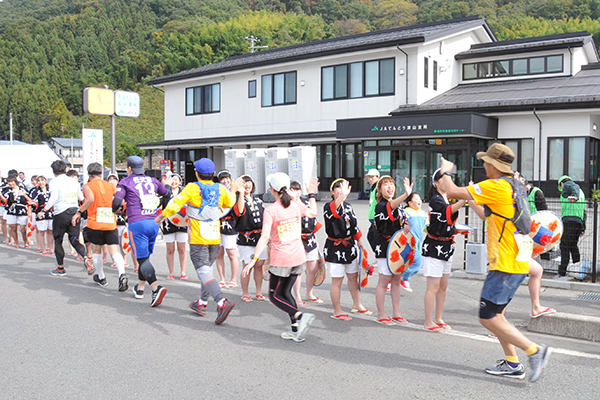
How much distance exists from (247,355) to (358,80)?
22405 mm

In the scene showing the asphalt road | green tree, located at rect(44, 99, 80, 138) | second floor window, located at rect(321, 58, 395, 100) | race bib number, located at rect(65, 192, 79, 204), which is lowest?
the asphalt road

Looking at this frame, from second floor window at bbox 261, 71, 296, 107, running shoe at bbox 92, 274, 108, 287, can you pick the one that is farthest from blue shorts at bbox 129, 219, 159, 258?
second floor window at bbox 261, 71, 296, 107

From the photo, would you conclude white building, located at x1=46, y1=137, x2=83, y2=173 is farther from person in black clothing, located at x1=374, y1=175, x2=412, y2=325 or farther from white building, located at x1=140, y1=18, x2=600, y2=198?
person in black clothing, located at x1=374, y1=175, x2=412, y2=325

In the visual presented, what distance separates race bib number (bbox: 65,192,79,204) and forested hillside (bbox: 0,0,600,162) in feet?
191

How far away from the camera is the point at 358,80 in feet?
84.7

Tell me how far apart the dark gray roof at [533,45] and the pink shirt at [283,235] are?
22771 mm

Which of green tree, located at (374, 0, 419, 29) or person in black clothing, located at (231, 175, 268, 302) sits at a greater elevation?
green tree, located at (374, 0, 419, 29)

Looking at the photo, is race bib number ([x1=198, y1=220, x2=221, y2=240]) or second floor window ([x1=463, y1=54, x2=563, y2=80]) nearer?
race bib number ([x1=198, y1=220, x2=221, y2=240])

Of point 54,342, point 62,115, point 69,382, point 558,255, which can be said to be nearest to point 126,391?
A: point 69,382

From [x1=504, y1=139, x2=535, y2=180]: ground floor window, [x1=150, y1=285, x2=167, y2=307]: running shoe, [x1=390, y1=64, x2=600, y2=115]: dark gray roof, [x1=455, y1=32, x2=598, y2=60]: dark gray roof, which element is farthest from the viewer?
[x1=455, y1=32, x2=598, y2=60]: dark gray roof

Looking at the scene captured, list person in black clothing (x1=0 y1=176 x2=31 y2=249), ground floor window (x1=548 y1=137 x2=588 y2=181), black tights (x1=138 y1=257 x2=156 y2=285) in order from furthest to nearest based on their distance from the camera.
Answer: ground floor window (x1=548 y1=137 x2=588 y2=181) < person in black clothing (x1=0 y1=176 x2=31 y2=249) < black tights (x1=138 y1=257 x2=156 y2=285)

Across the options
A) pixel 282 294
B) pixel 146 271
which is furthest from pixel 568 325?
pixel 146 271

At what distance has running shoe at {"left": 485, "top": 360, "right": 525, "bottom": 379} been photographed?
4387 mm

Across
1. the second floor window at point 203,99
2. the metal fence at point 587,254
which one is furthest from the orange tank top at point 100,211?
the second floor window at point 203,99
